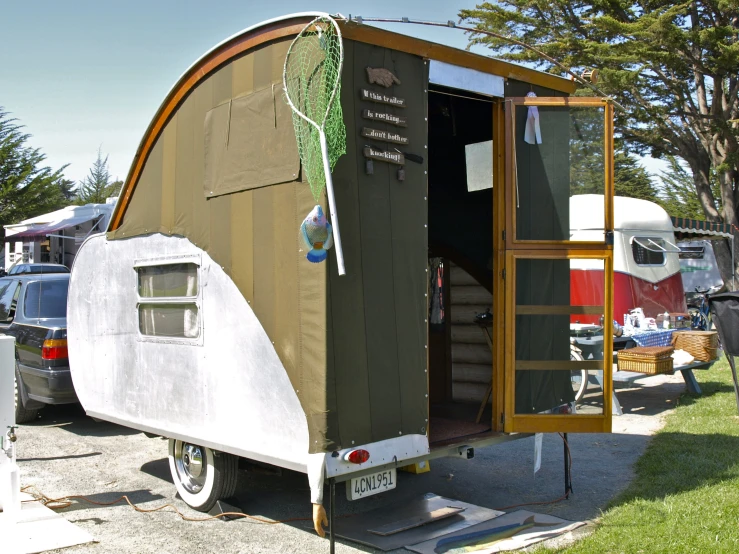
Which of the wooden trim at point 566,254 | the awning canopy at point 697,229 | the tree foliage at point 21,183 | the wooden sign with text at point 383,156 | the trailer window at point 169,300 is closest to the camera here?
the wooden sign with text at point 383,156

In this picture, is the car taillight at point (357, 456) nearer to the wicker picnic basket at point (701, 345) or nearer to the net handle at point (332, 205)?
the net handle at point (332, 205)

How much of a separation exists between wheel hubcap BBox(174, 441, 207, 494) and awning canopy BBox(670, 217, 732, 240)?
1226 centimetres

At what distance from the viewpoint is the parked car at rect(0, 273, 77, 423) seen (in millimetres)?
8000

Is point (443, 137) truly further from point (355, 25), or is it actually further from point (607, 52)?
point (607, 52)

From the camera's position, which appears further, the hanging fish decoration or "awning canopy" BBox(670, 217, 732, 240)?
"awning canopy" BBox(670, 217, 732, 240)

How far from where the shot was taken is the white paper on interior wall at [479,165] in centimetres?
700

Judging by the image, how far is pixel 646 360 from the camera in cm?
959

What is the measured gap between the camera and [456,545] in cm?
486

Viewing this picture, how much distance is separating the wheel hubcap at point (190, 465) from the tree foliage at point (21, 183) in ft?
88.6

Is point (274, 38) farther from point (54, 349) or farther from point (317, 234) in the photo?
point (54, 349)

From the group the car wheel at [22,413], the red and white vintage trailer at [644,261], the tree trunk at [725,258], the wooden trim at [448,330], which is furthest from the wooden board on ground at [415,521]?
the tree trunk at [725,258]

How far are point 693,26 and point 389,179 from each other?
1774cm

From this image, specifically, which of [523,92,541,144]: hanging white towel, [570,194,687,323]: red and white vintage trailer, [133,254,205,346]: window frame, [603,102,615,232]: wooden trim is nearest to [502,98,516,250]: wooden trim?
[523,92,541,144]: hanging white towel

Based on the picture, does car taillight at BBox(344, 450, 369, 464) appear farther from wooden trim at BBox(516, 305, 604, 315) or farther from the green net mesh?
wooden trim at BBox(516, 305, 604, 315)
